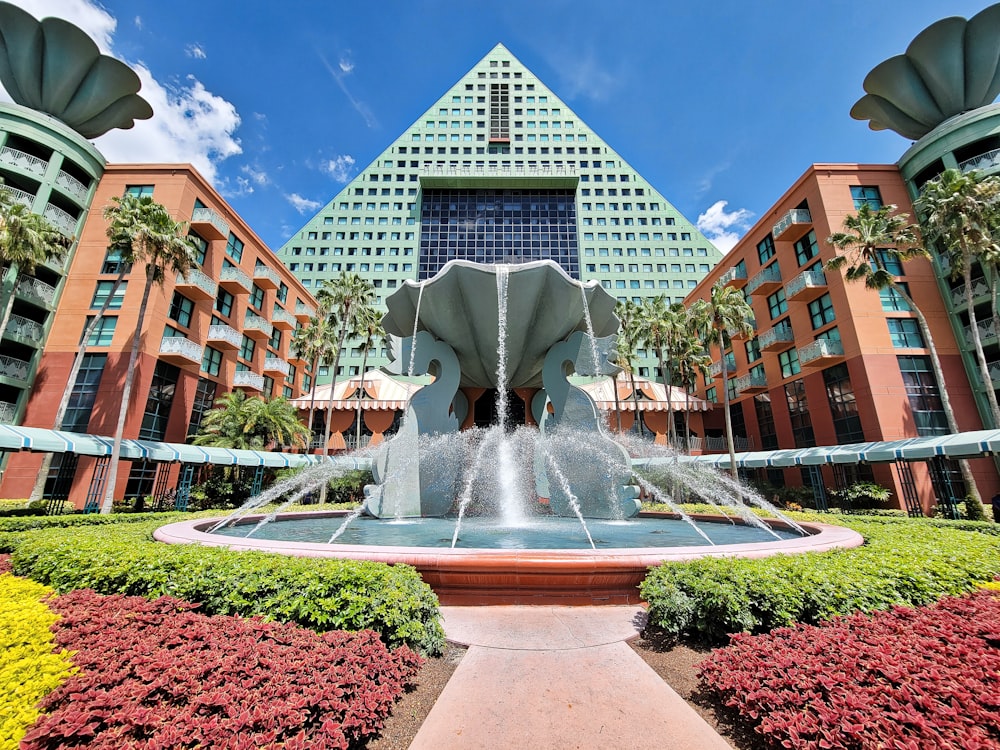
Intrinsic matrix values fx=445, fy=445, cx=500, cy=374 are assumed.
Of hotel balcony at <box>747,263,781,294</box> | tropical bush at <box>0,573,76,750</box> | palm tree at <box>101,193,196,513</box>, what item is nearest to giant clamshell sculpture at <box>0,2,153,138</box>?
palm tree at <box>101,193,196,513</box>

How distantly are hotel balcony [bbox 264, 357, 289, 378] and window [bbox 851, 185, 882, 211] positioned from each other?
46.3 meters

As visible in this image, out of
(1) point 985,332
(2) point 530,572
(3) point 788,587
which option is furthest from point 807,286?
(2) point 530,572

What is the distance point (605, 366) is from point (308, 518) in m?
11.6

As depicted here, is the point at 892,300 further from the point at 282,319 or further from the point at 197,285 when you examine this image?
the point at 282,319

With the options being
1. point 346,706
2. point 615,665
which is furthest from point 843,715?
point 346,706

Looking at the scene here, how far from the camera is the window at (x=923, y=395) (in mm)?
24797

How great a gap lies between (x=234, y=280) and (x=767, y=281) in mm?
40908

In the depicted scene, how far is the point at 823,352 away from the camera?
89.9 feet

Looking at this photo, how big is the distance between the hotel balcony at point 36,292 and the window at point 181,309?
228 inches

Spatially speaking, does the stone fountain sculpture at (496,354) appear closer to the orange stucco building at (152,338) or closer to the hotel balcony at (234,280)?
the orange stucco building at (152,338)

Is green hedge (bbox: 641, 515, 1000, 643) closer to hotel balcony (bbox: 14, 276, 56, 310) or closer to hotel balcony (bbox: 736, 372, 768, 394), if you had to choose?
hotel balcony (bbox: 736, 372, 768, 394)

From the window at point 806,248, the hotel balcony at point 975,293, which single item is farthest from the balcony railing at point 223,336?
the hotel balcony at point 975,293

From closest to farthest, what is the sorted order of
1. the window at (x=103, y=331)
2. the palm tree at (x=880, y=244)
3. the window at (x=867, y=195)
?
1. the palm tree at (x=880, y=244)
2. the window at (x=103, y=331)
3. the window at (x=867, y=195)

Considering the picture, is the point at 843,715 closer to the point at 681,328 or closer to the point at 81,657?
the point at 81,657
